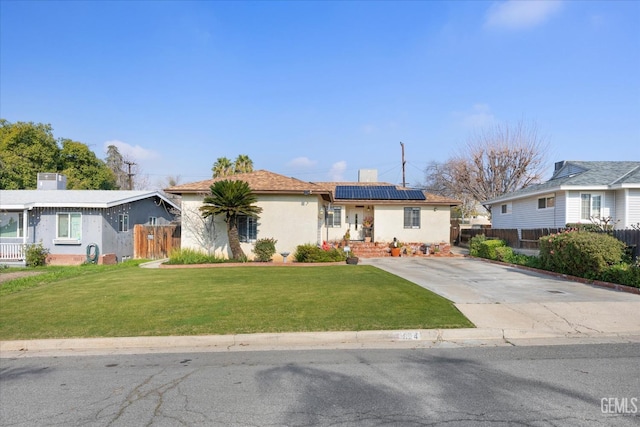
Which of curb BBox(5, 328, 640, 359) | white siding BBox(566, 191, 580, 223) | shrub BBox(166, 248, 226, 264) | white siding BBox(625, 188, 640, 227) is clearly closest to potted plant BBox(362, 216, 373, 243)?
shrub BBox(166, 248, 226, 264)

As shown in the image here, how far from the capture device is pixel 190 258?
17766mm

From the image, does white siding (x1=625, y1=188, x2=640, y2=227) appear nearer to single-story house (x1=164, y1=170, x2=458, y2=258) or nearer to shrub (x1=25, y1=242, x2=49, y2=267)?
single-story house (x1=164, y1=170, x2=458, y2=258)

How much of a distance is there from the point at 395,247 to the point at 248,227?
910cm

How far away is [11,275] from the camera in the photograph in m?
15.7

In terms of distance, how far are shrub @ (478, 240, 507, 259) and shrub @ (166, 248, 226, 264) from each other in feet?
45.1

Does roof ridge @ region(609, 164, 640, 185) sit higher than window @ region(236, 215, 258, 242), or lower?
higher

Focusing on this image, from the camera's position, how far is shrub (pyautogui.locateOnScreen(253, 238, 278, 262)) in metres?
18.2

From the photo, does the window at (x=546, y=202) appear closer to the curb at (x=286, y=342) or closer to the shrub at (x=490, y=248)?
the shrub at (x=490, y=248)

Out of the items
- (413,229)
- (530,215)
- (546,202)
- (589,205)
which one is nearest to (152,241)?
(413,229)

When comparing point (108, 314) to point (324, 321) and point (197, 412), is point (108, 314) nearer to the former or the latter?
point (324, 321)

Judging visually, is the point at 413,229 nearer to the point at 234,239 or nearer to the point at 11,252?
the point at 234,239

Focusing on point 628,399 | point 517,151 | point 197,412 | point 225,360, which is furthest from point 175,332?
point 517,151

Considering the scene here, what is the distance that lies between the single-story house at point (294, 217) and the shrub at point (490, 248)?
316cm

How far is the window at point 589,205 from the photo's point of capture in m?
19.1
